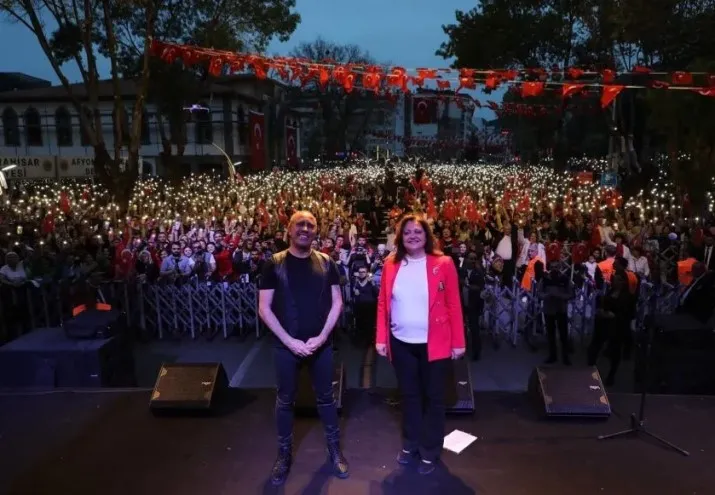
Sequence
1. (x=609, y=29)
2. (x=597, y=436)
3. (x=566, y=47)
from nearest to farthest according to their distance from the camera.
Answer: (x=597, y=436)
(x=609, y=29)
(x=566, y=47)

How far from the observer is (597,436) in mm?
5105

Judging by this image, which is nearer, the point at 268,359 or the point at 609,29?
the point at 268,359

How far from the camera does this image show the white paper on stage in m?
4.95

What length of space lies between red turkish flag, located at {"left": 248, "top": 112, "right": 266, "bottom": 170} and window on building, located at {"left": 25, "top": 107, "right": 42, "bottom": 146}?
1451 cm

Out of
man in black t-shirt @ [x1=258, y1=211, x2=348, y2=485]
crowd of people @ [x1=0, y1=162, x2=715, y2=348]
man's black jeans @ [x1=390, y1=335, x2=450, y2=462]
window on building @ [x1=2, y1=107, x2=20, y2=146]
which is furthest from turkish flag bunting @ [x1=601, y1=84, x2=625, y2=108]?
window on building @ [x1=2, y1=107, x2=20, y2=146]

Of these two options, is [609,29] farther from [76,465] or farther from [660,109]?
[76,465]

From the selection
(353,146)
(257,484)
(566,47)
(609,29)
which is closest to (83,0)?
(257,484)

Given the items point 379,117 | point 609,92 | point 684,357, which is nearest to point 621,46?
point 609,92

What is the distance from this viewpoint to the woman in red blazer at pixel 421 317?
13.9ft

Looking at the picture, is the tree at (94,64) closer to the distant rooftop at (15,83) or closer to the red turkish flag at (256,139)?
the red turkish flag at (256,139)

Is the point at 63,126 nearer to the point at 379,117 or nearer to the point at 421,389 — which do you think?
the point at 379,117

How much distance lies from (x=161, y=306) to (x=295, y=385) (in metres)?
6.35

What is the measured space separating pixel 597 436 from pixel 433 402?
179 centimetres

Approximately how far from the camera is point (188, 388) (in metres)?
5.71
